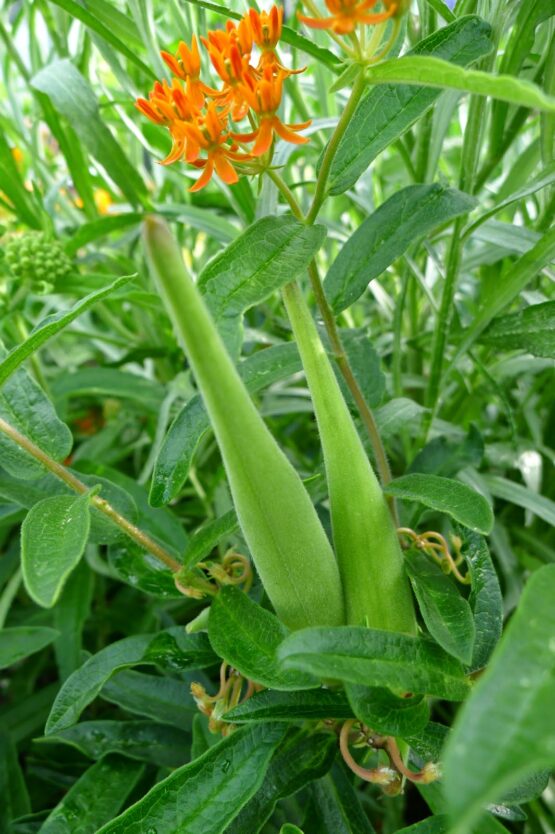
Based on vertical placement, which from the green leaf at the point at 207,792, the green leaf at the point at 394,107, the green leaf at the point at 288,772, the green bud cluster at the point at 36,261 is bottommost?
the green leaf at the point at 288,772

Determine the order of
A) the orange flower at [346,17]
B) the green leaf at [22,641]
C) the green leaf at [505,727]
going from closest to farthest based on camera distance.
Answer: the green leaf at [505,727] → the orange flower at [346,17] → the green leaf at [22,641]

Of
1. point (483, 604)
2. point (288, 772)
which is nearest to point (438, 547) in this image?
point (483, 604)

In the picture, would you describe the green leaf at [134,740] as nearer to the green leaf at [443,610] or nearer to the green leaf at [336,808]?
the green leaf at [336,808]

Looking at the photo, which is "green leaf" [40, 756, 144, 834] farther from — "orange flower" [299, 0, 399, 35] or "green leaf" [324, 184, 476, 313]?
"orange flower" [299, 0, 399, 35]

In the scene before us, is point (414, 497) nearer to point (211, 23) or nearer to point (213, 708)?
point (213, 708)

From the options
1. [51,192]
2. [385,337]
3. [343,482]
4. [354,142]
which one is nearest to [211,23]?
[51,192]

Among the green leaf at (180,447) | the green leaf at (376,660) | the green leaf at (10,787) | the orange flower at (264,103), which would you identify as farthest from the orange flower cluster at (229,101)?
the green leaf at (10,787)

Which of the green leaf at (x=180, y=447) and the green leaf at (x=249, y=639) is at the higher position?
the green leaf at (x=180, y=447)
